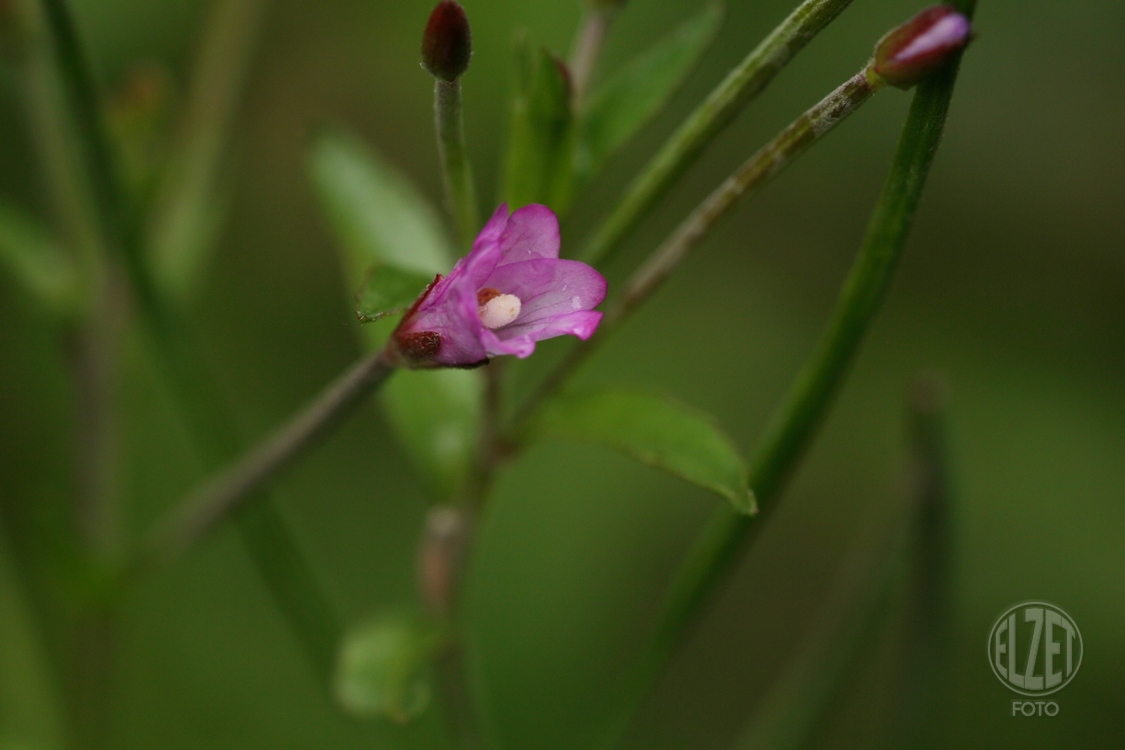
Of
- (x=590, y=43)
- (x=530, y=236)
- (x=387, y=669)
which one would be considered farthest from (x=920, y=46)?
(x=387, y=669)

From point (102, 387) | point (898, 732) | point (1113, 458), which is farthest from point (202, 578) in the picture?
point (1113, 458)

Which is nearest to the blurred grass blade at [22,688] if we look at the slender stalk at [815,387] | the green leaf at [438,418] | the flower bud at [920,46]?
the green leaf at [438,418]

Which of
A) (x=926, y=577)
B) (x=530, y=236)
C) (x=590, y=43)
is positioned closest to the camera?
(x=530, y=236)

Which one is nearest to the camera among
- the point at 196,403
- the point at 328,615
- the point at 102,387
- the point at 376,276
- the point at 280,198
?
the point at 376,276

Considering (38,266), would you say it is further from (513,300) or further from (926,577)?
(926,577)

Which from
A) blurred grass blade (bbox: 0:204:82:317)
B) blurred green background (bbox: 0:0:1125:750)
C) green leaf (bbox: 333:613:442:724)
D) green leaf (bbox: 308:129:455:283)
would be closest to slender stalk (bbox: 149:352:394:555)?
green leaf (bbox: 333:613:442:724)

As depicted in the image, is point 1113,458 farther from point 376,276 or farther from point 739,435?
point 376,276

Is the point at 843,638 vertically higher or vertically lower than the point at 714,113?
lower

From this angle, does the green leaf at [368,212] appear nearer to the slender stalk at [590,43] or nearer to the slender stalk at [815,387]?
the slender stalk at [590,43]
